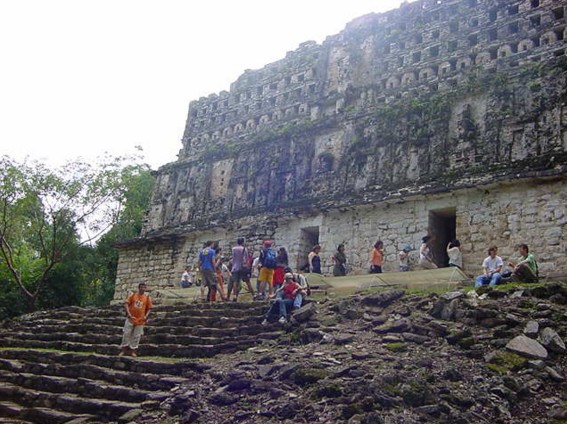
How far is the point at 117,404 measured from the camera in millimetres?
7719

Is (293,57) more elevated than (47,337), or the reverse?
(293,57)

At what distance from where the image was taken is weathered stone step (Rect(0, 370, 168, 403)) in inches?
311

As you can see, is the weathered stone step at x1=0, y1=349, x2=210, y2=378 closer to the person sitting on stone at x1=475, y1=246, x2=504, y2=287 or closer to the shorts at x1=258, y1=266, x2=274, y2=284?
the shorts at x1=258, y1=266, x2=274, y2=284

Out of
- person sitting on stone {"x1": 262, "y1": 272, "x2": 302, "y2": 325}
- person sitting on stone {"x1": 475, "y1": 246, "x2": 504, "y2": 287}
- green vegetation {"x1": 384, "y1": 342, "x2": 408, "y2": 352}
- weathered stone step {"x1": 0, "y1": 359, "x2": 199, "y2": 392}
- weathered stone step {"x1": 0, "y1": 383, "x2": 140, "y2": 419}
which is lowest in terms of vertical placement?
weathered stone step {"x1": 0, "y1": 383, "x2": 140, "y2": 419}

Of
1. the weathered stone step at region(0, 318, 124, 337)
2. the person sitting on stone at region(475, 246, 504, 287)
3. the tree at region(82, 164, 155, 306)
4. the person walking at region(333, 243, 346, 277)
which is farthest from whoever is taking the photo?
the tree at region(82, 164, 155, 306)

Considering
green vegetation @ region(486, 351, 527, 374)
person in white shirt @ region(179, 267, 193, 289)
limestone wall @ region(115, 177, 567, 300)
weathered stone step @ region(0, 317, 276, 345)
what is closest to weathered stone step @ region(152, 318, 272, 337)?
weathered stone step @ region(0, 317, 276, 345)

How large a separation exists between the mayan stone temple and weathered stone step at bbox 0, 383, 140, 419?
8678 mm

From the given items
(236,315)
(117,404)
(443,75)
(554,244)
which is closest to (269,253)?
(236,315)

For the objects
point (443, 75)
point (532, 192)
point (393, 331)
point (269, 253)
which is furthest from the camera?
point (443, 75)

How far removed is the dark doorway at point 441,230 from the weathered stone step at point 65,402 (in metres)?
9.28

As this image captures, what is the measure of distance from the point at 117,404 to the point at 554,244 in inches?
381

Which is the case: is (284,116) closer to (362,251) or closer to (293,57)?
(293,57)

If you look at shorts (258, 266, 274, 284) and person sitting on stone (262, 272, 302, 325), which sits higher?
shorts (258, 266, 274, 284)

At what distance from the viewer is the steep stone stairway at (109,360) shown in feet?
26.4
